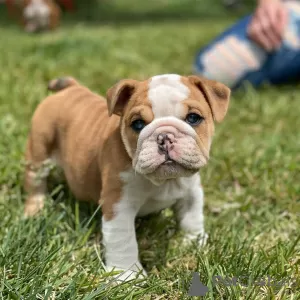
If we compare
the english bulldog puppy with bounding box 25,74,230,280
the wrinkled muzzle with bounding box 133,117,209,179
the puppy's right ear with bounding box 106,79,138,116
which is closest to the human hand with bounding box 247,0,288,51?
the english bulldog puppy with bounding box 25,74,230,280

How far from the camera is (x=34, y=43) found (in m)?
5.92

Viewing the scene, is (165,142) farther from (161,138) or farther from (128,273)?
(128,273)

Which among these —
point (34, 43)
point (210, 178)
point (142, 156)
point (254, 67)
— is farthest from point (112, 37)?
point (142, 156)

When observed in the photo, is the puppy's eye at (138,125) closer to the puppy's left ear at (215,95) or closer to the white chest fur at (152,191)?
the white chest fur at (152,191)

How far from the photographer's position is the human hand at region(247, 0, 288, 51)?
16.0 ft

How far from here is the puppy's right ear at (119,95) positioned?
211 cm

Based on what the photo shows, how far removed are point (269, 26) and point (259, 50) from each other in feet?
0.89

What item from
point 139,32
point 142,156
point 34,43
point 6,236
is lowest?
point 139,32

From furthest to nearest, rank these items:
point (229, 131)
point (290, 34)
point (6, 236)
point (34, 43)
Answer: point (34, 43), point (290, 34), point (229, 131), point (6, 236)

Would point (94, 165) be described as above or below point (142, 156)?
below

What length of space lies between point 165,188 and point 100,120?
564 mm

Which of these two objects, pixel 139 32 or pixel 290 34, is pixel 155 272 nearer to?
pixel 290 34

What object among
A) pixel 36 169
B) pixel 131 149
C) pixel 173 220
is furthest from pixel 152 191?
pixel 36 169

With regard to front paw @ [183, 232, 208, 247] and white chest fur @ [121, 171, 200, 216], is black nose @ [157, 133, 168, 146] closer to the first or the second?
white chest fur @ [121, 171, 200, 216]
